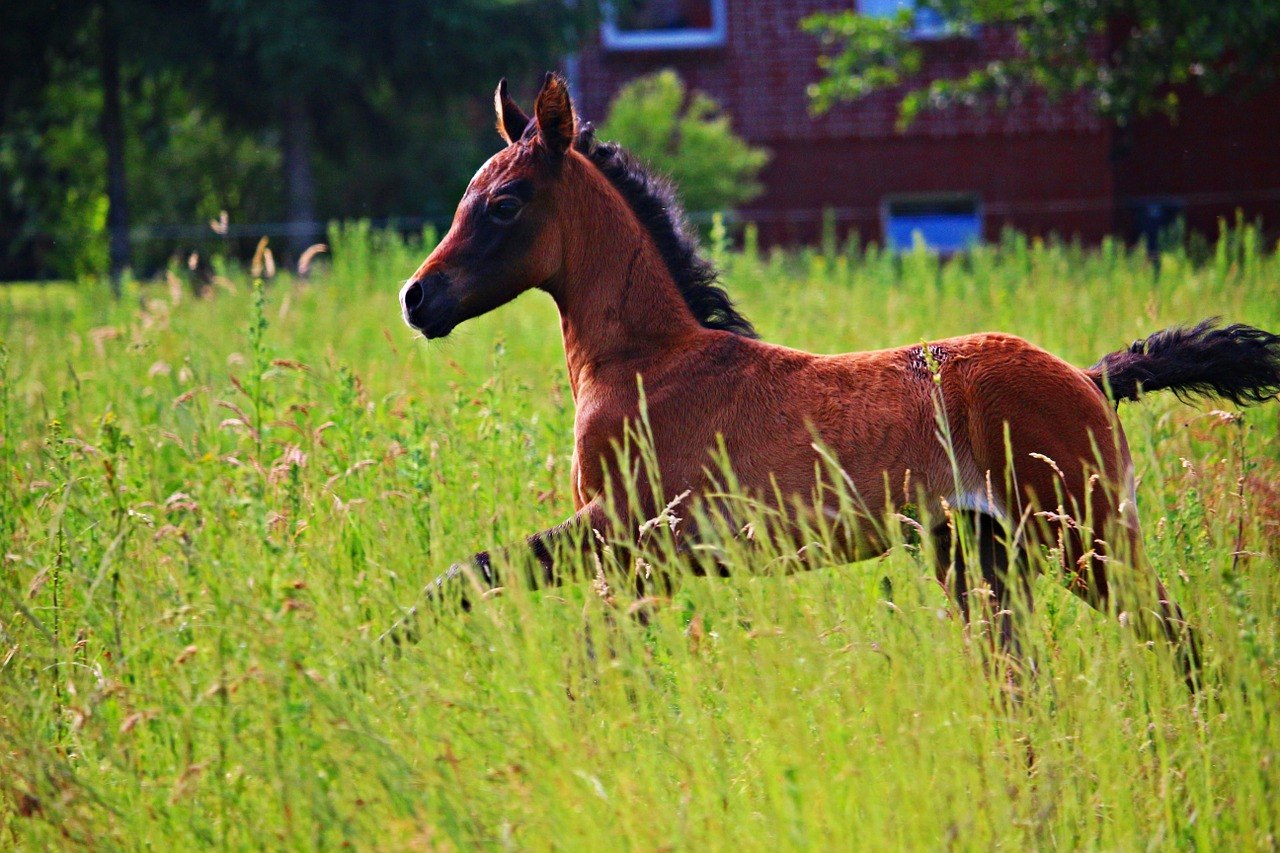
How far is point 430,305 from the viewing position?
4.07 m

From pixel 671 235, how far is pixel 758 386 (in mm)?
672

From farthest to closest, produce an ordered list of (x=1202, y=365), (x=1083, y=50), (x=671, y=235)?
1. (x=1083, y=50)
2. (x=671, y=235)
3. (x=1202, y=365)

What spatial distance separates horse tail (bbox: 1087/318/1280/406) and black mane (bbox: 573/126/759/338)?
3.91ft

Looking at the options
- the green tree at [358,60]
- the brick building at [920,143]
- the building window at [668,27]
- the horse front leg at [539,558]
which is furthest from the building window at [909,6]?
the horse front leg at [539,558]

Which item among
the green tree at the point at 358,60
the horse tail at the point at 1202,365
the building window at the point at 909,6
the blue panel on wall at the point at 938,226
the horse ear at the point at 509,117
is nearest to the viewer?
the horse tail at the point at 1202,365

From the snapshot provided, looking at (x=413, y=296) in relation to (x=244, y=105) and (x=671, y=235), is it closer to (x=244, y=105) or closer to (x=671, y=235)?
(x=671, y=235)

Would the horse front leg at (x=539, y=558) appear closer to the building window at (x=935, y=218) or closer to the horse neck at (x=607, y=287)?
the horse neck at (x=607, y=287)

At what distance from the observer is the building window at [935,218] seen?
20.1m

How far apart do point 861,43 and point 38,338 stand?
31.2ft

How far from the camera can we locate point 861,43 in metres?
15.2

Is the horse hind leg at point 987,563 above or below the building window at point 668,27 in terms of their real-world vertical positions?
below

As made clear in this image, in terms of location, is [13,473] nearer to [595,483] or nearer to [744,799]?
[595,483]

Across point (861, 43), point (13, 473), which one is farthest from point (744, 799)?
point (861, 43)

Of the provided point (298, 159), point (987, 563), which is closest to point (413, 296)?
point (987, 563)
